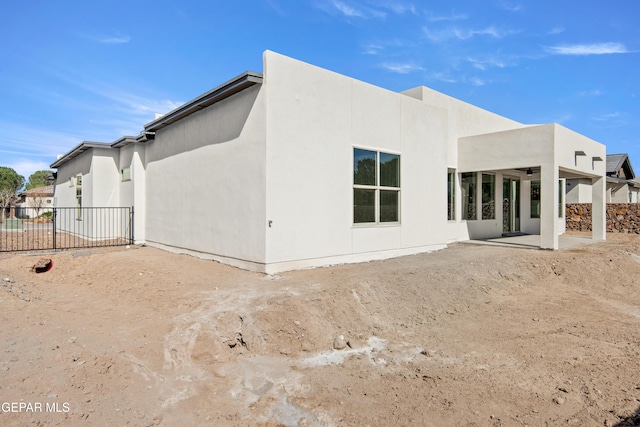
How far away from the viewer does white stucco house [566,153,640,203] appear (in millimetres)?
26686

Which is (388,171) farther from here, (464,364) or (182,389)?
(182,389)

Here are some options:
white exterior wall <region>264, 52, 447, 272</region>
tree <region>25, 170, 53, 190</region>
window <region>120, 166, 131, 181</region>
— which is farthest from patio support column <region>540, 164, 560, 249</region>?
tree <region>25, 170, 53, 190</region>

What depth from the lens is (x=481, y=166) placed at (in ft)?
46.5

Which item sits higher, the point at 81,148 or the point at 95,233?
the point at 81,148

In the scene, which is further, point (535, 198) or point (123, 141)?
point (535, 198)

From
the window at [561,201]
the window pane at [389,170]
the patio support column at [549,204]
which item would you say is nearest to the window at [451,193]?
the patio support column at [549,204]

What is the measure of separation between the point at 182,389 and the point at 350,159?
668 centimetres

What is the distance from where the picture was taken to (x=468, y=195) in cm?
1550

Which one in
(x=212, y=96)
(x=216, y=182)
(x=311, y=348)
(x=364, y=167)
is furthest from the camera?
(x=364, y=167)

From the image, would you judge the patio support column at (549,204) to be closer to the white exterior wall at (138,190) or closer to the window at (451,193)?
the window at (451,193)

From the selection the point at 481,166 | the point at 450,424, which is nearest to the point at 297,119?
the point at 450,424

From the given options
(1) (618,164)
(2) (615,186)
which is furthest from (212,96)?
(1) (618,164)

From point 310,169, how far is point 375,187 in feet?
7.54

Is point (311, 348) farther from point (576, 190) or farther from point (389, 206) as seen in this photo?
point (576, 190)
